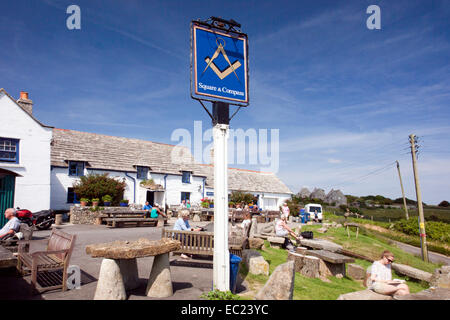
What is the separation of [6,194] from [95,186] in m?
6.03

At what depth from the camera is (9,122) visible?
17938 millimetres

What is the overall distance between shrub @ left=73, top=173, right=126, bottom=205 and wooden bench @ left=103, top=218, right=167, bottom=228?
446 centimetres

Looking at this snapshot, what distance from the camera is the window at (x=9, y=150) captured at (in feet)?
58.4

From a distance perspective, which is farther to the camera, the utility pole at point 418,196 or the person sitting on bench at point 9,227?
the utility pole at point 418,196

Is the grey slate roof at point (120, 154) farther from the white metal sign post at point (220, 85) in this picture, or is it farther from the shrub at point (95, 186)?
the white metal sign post at point (220, 85)

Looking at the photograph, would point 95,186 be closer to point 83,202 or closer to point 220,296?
point 83,202

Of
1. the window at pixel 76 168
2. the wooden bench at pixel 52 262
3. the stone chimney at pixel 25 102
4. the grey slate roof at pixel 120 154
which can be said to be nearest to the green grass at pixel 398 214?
the grey slate roof at pixel 120 154

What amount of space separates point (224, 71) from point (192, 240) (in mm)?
4471

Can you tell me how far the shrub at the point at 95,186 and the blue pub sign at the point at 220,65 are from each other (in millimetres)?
18321

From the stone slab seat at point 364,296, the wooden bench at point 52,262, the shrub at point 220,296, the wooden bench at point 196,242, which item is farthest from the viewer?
the wooden bench at point 196,242

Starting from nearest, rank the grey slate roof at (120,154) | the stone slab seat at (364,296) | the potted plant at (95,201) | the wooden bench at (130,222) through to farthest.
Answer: the stone slab seat at (364,296)
the wooden bench at (130,222)
the potted plant at (95,201)
the grey slate roof at (120,154)

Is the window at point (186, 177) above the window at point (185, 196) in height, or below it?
above

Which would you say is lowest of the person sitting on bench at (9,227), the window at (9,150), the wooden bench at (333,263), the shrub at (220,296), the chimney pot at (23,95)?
the wooden bench at (333,263)
